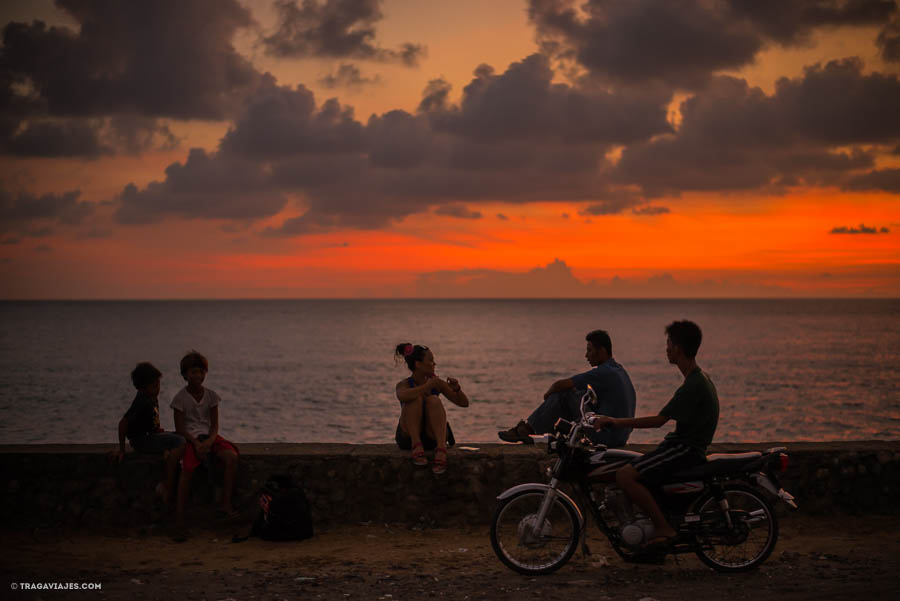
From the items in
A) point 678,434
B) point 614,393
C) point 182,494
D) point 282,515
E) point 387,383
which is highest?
point 614,393

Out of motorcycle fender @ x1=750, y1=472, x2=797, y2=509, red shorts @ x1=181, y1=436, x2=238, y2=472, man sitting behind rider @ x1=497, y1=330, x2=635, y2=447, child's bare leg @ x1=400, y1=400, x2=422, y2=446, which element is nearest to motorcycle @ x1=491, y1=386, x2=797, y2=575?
motorcycle fender @ x1=750, y1=472, x2=797, y2=509

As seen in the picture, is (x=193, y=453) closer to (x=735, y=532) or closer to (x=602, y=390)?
(x=602, y=390)

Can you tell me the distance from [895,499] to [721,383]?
1494 inches

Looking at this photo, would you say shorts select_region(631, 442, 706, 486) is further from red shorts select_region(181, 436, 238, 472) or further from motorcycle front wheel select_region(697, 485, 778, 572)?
red shorts select_region(181, 436, 238, 472)

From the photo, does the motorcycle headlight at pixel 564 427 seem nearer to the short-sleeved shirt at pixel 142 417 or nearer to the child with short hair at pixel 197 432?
the child with short hair at pixel 197 432

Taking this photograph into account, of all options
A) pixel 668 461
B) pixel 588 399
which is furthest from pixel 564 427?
pixel 668 461

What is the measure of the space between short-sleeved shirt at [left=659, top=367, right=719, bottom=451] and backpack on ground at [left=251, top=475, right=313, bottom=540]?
10.3ft

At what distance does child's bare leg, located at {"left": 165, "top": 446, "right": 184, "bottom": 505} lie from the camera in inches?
262

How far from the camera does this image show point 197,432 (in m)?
6.89

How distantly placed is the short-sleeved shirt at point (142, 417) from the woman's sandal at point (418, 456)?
2295 millimetres

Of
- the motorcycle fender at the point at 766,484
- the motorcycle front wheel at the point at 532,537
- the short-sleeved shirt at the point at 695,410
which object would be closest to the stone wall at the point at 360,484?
the motorcycle front wheel at the point at 532,537

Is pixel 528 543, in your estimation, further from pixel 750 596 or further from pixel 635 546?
pixel 750 596

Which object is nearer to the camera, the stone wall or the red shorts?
the red shorts

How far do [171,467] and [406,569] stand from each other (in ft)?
7.70
